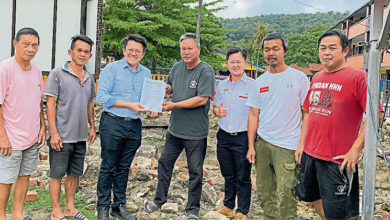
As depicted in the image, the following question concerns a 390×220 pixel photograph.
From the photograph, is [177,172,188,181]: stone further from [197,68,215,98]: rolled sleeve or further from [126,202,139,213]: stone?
[197,68,215,98]: rolled sleeve

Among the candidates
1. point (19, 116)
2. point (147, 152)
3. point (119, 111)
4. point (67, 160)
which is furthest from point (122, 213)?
point (147, 152)

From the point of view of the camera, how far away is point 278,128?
3.54 m

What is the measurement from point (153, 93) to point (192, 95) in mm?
455

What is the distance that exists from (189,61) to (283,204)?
1.88 metres

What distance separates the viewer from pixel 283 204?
3465 mm

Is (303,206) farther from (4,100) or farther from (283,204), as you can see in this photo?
(4,100)

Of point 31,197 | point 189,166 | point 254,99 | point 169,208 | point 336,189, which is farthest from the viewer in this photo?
point 31,197

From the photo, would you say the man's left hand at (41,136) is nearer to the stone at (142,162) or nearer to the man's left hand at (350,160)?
the stone at (142,162)

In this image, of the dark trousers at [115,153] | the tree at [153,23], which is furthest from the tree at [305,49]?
the dark trousers at [115,153]

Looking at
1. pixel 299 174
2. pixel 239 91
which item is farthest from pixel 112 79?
pixel 299 174

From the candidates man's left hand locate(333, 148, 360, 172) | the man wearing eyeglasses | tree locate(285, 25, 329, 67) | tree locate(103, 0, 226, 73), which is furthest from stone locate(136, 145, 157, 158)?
tree locate(285, 25, 329, 67)

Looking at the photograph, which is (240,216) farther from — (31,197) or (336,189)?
(31,197)

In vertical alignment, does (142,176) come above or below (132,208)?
above

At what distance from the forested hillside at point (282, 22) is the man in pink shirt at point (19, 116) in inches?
3992
